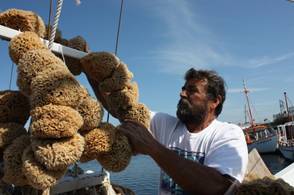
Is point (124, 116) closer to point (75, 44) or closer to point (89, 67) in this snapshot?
point (89, 67)

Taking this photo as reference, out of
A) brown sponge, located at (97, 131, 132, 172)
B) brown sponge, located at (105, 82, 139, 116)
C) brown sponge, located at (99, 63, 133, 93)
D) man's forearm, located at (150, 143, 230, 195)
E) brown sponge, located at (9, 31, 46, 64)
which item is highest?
brown sponge, located at (9, 31, 46, 64)

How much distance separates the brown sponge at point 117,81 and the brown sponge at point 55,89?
262 millimetres

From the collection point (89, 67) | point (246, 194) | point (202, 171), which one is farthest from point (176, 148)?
point (89, 67)

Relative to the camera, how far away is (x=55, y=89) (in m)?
0.86

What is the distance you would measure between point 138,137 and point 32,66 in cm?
43

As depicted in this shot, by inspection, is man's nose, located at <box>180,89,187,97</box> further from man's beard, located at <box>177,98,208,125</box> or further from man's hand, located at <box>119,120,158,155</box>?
man's hand, located at <box>119,120,158,155</box>

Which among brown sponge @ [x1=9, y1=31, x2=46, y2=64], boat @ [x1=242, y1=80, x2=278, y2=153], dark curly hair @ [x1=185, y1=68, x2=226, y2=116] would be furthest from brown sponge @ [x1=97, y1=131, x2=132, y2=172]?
boat @ [x1=242, y1=80, x2=278, y2=153]

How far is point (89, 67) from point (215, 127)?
2.77 feet

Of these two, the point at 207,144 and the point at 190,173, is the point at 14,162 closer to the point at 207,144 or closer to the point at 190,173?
the point at 190,173

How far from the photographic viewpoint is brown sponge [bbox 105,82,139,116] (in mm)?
1185

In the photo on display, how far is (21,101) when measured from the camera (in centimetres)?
105

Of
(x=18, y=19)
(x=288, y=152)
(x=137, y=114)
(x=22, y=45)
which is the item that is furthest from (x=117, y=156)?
(x=288, y=152)

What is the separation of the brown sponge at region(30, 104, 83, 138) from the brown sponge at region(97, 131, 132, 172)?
0.68ft

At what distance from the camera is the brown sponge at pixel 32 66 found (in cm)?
93
